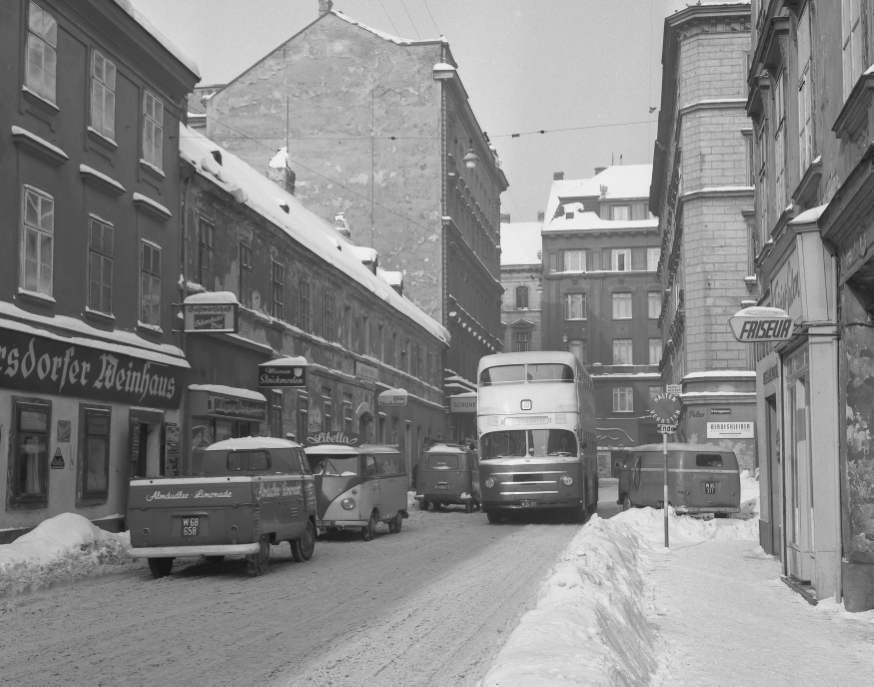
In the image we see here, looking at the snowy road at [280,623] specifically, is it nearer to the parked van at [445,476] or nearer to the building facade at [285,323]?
the building facade at [285,323]

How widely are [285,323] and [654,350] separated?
5642 cm

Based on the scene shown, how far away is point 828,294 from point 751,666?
14.8 ft

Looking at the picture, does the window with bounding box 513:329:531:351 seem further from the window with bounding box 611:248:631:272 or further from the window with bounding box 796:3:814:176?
the window with bounding box 796:3:814:176

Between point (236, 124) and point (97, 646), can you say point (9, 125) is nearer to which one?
point (97, 646)

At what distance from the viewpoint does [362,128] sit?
53.9 meters

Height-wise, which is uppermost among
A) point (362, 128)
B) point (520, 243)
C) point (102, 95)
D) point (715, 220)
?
point (520, 243)

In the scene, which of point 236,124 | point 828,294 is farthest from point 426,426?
point 828,294

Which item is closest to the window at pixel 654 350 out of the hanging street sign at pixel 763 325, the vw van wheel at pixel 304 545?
the vw van wheel at pixel 304 545

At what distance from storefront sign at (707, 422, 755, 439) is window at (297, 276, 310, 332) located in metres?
16.2

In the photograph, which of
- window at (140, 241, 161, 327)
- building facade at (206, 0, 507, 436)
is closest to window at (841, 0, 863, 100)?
window at (140, 241, 161, 327)

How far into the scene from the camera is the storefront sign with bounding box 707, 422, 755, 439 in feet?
139

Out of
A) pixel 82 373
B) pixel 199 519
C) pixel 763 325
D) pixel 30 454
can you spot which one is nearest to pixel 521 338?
pixel 82 373

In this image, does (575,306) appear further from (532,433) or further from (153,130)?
(153,130)

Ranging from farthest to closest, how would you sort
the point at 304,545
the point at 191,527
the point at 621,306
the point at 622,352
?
the point at 621,306 → the point at 622,352 → the point at 304,545 → the point at 191,527
